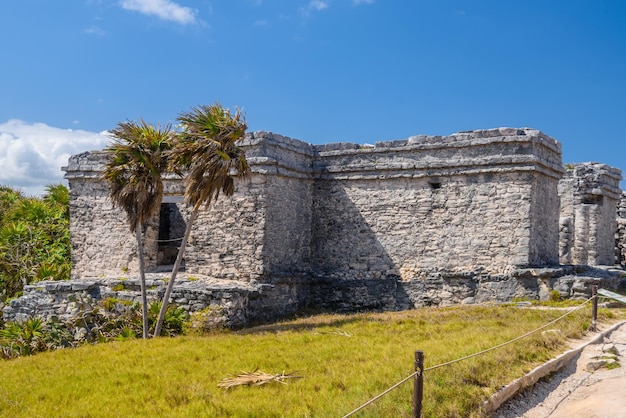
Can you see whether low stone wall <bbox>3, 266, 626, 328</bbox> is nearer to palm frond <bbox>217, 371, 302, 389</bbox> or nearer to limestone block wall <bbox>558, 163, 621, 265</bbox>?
limestone block wall <bbox>558, 163, 621, 265</bbox>

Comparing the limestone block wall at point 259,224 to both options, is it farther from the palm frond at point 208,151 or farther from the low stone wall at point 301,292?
the palm frond at point 208,151

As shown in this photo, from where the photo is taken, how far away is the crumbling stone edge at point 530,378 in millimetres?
6507

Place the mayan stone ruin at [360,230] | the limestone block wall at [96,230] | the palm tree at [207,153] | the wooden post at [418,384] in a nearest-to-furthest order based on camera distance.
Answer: the wooden post at [418,384] → the palm tree at [207,153] → the mayan stone ruin at [360,230] → the limestone block wall at [96,230]

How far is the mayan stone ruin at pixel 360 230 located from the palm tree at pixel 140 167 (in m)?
1.98

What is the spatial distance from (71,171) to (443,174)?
31.3 ft

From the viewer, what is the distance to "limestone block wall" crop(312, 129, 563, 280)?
13.1 m

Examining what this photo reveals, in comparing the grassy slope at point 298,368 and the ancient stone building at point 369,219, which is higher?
the ancient stone building at point 369,219

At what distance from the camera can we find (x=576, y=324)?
9781 millimetres

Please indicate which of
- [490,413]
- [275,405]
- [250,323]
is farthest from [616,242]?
[275,405]

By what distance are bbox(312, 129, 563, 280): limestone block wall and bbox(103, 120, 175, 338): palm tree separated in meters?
4.64

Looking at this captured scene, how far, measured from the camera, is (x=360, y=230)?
14.8 metres

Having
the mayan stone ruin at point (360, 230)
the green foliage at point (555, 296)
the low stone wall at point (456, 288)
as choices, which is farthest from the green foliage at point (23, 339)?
the green foliage at point (555, 296)

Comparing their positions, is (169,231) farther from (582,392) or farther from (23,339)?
(582,392)

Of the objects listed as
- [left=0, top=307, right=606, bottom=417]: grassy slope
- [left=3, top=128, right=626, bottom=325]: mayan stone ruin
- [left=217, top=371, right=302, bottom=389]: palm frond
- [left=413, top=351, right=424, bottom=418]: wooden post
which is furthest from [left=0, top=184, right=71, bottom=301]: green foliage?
[left=413, top=351, right=424, bottom=418]: wooden post
